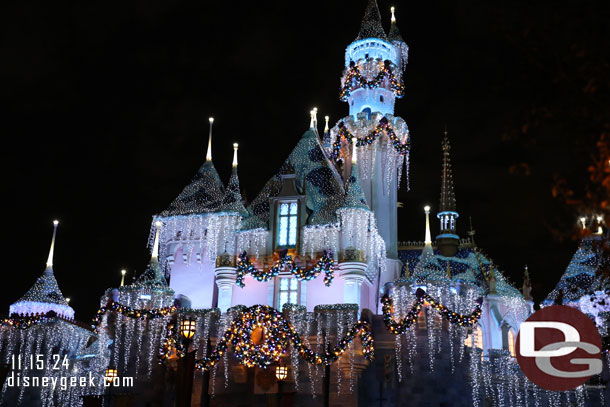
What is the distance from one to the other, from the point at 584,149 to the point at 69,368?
113ft

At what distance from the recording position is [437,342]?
34.3 m

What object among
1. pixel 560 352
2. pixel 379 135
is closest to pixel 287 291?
pixel 379 135

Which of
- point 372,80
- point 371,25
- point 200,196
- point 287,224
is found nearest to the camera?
point 287,224

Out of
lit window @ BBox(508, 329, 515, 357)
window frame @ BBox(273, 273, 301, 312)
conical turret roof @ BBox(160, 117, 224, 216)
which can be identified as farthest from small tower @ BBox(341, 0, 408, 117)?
lit window @ BBox(508, 329, 515, 357)

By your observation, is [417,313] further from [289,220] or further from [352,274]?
[289,220]

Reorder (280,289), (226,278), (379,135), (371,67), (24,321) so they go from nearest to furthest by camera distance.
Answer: (226,278) → (280,289) → (24,321) → (379,135) → (371,67)

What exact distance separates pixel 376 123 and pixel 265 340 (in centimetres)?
1510

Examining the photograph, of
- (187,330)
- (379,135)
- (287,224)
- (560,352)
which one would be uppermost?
(379,135)

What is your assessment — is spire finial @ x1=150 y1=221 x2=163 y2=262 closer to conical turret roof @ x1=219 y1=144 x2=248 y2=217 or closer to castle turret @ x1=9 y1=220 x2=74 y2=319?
conical turret roof @ x1=219 y1=144 x2=248 y2=217

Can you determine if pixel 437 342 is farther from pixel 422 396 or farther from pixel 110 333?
pixel 110 333

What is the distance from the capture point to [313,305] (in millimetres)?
37781

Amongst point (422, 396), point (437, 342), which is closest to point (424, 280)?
point (437, 342)

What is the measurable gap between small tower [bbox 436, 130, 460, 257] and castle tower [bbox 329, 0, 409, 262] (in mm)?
8927

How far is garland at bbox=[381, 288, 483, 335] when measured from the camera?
111 ft
